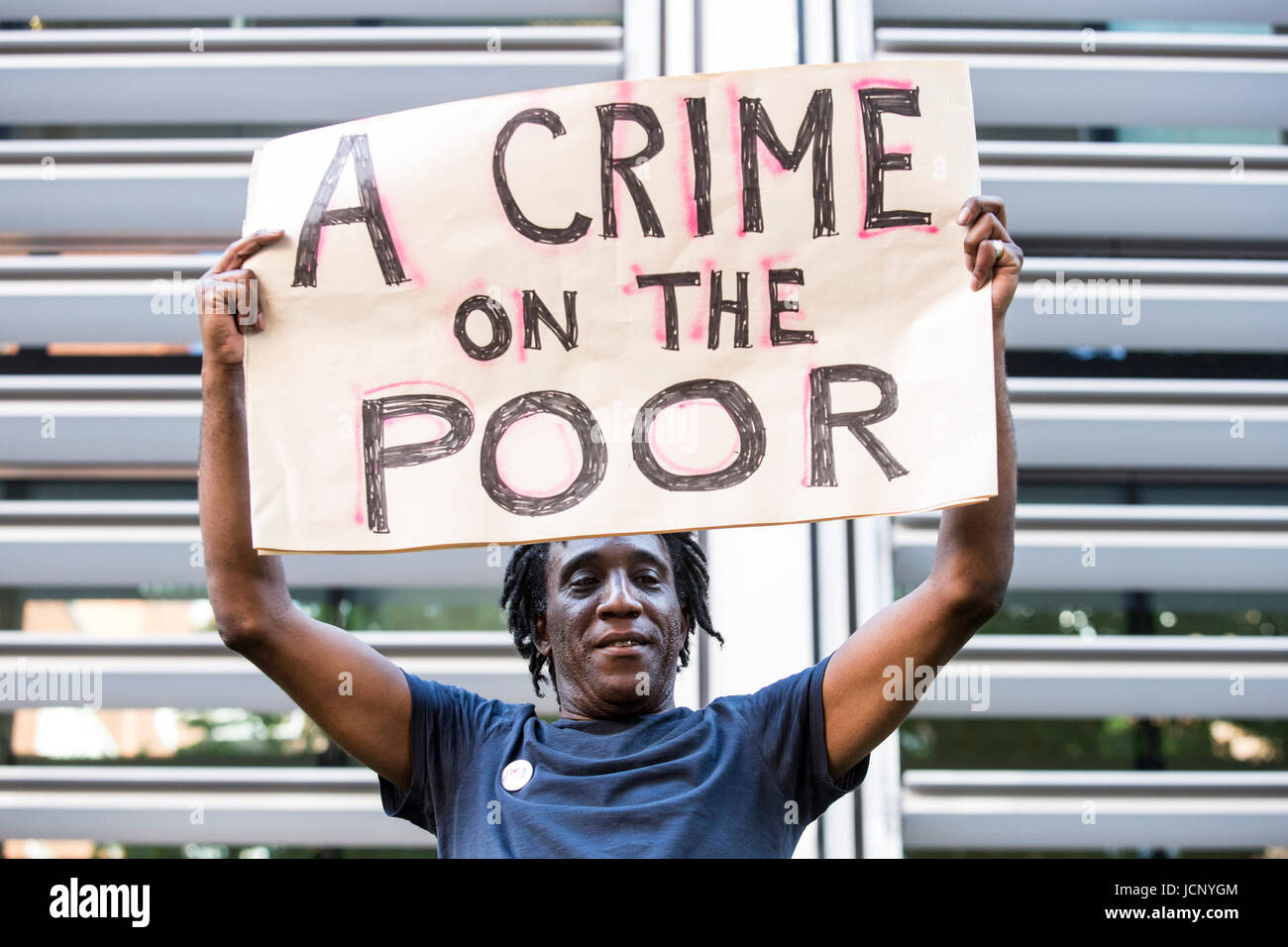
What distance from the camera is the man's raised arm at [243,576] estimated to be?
2.13 m

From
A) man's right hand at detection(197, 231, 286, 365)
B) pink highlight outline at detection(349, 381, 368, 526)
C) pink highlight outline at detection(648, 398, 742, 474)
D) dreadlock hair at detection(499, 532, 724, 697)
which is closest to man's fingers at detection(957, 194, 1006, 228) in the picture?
pink highlight outline at detection(648, 398, 742, 474)

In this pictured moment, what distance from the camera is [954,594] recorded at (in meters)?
2.06

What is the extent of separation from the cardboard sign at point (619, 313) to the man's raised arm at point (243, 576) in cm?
6

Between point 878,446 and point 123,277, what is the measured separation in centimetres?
229

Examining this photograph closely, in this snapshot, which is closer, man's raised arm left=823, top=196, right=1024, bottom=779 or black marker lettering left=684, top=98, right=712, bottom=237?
man's raised arm left=823, top=196, right=1024, bottom=779

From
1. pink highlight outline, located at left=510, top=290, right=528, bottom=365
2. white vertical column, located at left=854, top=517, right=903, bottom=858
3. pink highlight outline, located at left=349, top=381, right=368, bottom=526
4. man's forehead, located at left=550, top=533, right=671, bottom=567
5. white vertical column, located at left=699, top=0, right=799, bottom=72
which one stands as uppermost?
white vertical column, located at left=699, top=0, right=799, bottom=72

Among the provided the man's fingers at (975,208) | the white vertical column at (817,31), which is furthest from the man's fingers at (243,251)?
the white vertical column at (817,31)

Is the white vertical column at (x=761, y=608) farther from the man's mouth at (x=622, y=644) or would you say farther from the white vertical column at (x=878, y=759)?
the man's mouth at (x=622, y=644)

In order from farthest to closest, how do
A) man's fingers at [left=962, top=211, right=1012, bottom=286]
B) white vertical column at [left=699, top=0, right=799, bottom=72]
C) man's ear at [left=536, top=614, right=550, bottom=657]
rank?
white vertical column at [left=699, top=0, right=799, bottom=72], man's ear at [left=536, top=614, right=550, bottom=657], man's fingers at [left=962, top=211, right=1012, bottom=286]

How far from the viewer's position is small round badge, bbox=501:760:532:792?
2.15 m

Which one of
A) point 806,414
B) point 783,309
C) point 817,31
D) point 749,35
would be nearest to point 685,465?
point 806,414

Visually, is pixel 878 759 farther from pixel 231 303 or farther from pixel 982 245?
pixel 231 303

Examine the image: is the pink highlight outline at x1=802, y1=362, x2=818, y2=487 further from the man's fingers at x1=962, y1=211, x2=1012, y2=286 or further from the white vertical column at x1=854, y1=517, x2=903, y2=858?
the white vertical column at x1=854, y1=517, x2=903, y2=858

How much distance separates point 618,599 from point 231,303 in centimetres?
91
